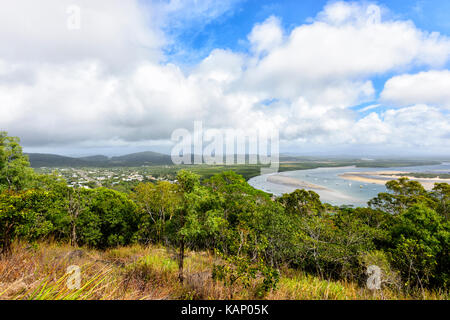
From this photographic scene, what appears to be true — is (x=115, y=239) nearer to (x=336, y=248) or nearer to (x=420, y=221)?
(x=336, y=248)

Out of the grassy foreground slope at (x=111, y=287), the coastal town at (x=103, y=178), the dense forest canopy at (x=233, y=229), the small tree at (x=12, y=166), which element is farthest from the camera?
the coastal town at (x=103, y=178)

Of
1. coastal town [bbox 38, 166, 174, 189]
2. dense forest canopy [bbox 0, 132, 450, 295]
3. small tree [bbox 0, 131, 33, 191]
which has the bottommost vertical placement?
coastal town [bbox 38, 166, 174, 189]

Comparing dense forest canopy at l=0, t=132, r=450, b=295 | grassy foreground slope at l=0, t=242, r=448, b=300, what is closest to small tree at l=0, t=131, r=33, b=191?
dense forest canopy at l=0, t=132, r=450, b=295

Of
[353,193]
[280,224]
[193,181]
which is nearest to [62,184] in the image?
[193,181]

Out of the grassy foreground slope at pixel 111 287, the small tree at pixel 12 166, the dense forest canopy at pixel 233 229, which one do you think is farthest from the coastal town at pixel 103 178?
the grassy foreground slope at pixel 111 287

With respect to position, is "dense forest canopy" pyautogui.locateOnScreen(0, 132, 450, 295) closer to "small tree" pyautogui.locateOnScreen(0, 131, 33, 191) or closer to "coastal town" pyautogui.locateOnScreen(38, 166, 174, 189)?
"small tree" pyautogui.locateOnScreen(0, 131, 33, 191)

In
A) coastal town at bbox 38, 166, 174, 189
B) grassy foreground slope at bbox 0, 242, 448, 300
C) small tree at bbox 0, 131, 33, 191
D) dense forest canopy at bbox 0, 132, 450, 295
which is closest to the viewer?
grassy foreground slope at bbox 0, 242, 448, 300

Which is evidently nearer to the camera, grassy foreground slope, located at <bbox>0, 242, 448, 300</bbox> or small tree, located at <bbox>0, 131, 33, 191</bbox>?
grassy foreground slope, located at <bbox>0, 242, 448, 300</bbox>

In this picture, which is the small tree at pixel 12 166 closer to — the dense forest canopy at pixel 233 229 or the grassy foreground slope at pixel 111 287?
the dense forest canopy at pixel 233 229
